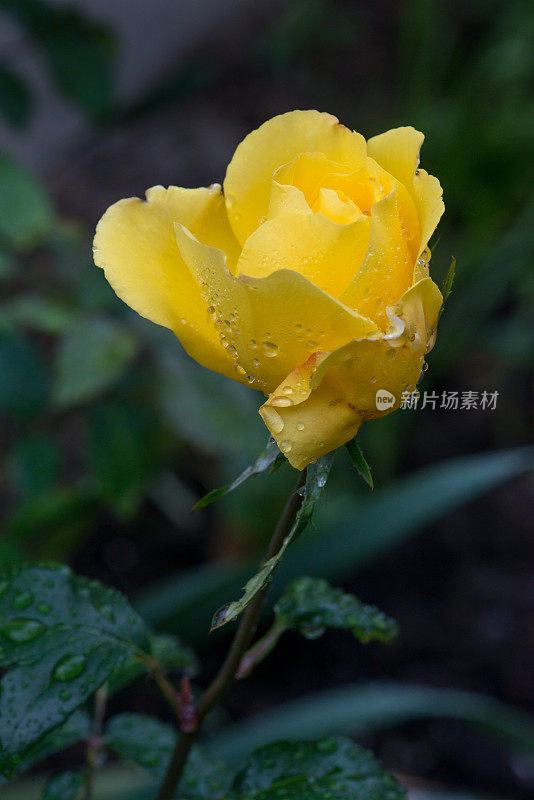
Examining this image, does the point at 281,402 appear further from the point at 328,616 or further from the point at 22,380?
the point at 22,380

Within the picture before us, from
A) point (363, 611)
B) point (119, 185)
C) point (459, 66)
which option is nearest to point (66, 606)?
point (363, 611)

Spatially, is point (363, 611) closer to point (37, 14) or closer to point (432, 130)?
point (37, 14)

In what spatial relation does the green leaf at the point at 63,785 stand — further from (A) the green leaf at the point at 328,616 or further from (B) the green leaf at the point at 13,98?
(B) the green leaf at the point at 13,98

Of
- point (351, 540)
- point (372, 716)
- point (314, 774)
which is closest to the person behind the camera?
point (314, 774)

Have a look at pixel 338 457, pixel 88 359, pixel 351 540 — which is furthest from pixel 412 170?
pixel 338 457

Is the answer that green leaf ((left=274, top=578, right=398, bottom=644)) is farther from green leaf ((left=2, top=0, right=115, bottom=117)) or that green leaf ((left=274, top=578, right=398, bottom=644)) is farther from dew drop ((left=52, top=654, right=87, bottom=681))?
green leaf ((left=2, top=0, right=115, bottom=117))

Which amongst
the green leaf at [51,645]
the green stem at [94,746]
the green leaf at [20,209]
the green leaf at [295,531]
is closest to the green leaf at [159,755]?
the green stem at [94,746]

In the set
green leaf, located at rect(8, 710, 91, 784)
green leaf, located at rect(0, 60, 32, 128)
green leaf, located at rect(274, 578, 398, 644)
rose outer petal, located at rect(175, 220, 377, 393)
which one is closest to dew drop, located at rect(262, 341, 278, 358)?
rose outer petal, located at rect(175, 220, 377, 393)
